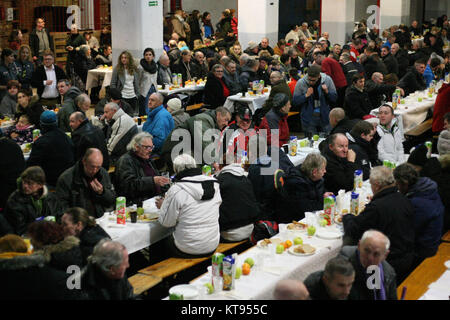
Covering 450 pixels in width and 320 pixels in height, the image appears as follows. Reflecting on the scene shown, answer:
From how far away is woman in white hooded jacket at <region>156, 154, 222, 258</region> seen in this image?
5312 millimetres

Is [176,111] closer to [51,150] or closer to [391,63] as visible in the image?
[51,150]

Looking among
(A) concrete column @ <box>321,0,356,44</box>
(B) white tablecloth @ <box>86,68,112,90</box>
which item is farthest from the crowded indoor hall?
(A) concrete column @ <box>321,0,356,44</box>

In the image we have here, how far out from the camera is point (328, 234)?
538cm

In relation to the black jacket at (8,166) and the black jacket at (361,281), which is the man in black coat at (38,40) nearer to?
the black jacket at (8,166)

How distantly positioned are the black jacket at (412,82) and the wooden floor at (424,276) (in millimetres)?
6422

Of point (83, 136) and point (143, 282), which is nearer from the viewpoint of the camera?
point (143, 282)

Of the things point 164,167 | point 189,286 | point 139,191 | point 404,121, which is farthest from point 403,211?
point 404,121

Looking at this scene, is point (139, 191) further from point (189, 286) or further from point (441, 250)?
point (441, 250)

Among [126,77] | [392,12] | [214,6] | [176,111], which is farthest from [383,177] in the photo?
[392,12]

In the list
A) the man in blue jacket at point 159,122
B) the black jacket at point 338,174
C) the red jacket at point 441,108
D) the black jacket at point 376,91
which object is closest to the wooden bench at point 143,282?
the black jacket at point 338,174

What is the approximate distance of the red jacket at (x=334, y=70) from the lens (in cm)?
1098

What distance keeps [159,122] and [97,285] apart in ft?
13.9

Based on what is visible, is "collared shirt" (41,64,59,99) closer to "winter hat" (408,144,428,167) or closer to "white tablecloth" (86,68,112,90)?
"white tablecloth" (86,68,112,90)

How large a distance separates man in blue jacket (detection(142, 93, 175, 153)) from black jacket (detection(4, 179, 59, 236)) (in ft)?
9.34
